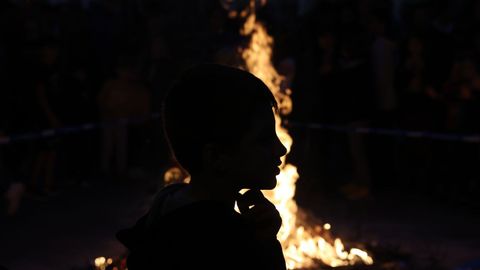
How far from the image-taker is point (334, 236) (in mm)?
6781

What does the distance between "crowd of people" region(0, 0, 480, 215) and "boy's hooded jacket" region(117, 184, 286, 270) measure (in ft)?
19.6

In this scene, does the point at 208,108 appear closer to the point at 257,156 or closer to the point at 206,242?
the point at 257,156

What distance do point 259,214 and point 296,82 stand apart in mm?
7606

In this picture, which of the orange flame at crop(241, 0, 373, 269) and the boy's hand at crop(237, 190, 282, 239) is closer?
the boy's hand at crop(237, 190, 282, 239)

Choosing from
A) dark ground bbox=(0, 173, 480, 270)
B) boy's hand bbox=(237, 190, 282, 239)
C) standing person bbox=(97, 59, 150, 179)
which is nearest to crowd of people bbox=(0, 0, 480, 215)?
standing person bbox=(97, 59, 150, 179)

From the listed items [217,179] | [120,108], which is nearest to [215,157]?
[217,179]

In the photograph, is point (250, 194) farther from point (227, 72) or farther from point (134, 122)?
point (134, 122)

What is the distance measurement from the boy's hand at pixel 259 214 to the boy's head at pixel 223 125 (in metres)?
0.04

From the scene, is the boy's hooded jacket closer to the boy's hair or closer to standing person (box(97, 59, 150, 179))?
the boy's hair

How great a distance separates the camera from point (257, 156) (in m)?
1.85

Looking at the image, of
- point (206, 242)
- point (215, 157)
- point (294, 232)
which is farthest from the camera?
point (294, 232)

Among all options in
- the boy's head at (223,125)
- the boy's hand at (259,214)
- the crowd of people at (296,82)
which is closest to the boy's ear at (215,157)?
the boy's head at (223,125)

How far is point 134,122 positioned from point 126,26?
1.63m

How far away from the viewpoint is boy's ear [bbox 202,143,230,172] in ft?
5.94
